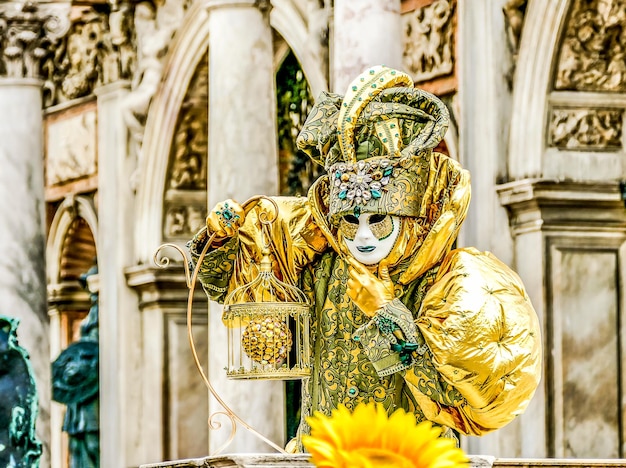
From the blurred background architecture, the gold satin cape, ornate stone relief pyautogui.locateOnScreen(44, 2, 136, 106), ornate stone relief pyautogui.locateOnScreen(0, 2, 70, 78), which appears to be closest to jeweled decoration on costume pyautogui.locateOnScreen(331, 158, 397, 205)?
the gold satin cape

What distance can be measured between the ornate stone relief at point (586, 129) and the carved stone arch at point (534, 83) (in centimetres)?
9

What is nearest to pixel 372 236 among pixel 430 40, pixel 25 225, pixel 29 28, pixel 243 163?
pixel 430 40

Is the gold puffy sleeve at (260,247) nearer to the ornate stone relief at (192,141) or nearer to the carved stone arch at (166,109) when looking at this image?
the carved stone arch at (166,109)

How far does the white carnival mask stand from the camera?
687 centimetres

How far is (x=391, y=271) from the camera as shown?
694 centimetres

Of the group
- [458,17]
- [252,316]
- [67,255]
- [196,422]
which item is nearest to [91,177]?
[67,255]

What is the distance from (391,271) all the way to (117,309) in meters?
12.1

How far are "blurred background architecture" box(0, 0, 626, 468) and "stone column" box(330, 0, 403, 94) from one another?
1cm

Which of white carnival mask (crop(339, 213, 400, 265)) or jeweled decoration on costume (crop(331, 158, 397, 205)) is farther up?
jeweled decoration on costume (crop(331, 158, 397, 205))

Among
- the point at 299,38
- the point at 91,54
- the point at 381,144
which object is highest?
the point at 91,54

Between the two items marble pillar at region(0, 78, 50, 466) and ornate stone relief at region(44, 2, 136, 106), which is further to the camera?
ornate stone relief at region(44, 2, 136, 106)

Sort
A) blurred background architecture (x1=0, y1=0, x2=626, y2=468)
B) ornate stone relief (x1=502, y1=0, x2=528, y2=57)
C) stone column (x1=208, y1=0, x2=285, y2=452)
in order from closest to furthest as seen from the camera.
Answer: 1. blurred background architecture (x1=0, y1=0, x2=626, y2=468)
2. ornate stone relief (x1=502, y1=0, x2=528, y2=57)
3. stone column (x1=208, y1=0, x2=285, y2=452)

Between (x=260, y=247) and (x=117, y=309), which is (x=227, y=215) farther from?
(x=117, y=309)

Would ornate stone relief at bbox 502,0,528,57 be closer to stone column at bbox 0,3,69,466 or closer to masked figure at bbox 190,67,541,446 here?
stone column at bbox 0,3,69,466
